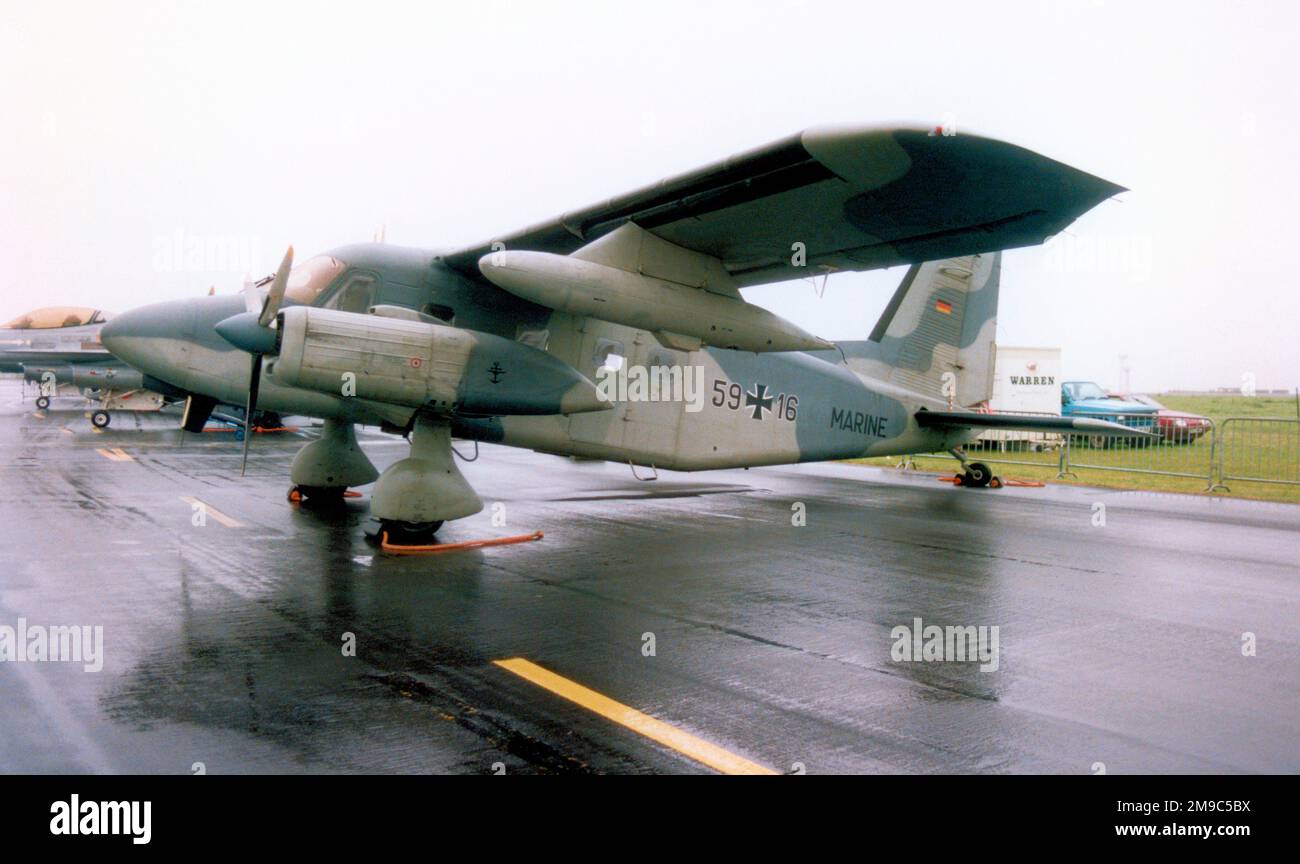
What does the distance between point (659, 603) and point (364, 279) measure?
538 centimetres


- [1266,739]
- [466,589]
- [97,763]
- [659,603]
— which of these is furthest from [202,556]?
[1266,739]

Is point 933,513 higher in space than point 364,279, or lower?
lower

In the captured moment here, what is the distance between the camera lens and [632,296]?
8195 millimetres

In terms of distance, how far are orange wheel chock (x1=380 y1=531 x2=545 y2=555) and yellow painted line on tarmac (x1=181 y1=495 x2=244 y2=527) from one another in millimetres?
2433

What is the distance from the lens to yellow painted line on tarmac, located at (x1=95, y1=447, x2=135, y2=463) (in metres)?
18.2

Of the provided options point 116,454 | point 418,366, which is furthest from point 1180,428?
point 116,454

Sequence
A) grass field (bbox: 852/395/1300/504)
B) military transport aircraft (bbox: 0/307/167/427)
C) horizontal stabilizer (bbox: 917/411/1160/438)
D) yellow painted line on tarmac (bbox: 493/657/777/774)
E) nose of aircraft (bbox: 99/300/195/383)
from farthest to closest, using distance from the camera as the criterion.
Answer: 1. military transport aircraft (bbox: 0/307/167/427)
2. grass field (bbox: 852/395/1300/504)
3. horizontal stabilizer (bbox: 917/411/1160/438)
4. nose of aircraft (bbox: 99/300/195/383)
5. yellow painted line on tarmac (bbox: 493/657/777/774)

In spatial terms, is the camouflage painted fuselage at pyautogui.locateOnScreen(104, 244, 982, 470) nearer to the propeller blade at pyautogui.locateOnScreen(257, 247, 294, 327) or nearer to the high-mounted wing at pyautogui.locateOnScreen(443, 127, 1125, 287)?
the propeller blade at pyautogui.locateOnScreen(257, 247, 294, 327)

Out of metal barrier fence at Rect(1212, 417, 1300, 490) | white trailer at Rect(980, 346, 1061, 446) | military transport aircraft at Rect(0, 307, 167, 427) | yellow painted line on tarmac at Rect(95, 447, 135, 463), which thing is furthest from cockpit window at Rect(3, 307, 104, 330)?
metal barrier fence at Rect(1212, 417, 1300, 490)

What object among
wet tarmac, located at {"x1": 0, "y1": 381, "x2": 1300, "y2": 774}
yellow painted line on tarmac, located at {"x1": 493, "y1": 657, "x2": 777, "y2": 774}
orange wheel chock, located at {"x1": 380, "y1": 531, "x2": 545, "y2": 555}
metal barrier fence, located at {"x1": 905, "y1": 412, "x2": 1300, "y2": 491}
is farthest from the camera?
metal barrier fence, located at {"x1": 905, "y1": 412, "x2": 1300, "y2": 491}

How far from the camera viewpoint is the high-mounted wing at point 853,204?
6113mm

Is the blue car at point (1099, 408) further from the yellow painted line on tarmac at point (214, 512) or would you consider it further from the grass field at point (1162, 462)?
the yellow painted line on tarmac at point (214, 512)
